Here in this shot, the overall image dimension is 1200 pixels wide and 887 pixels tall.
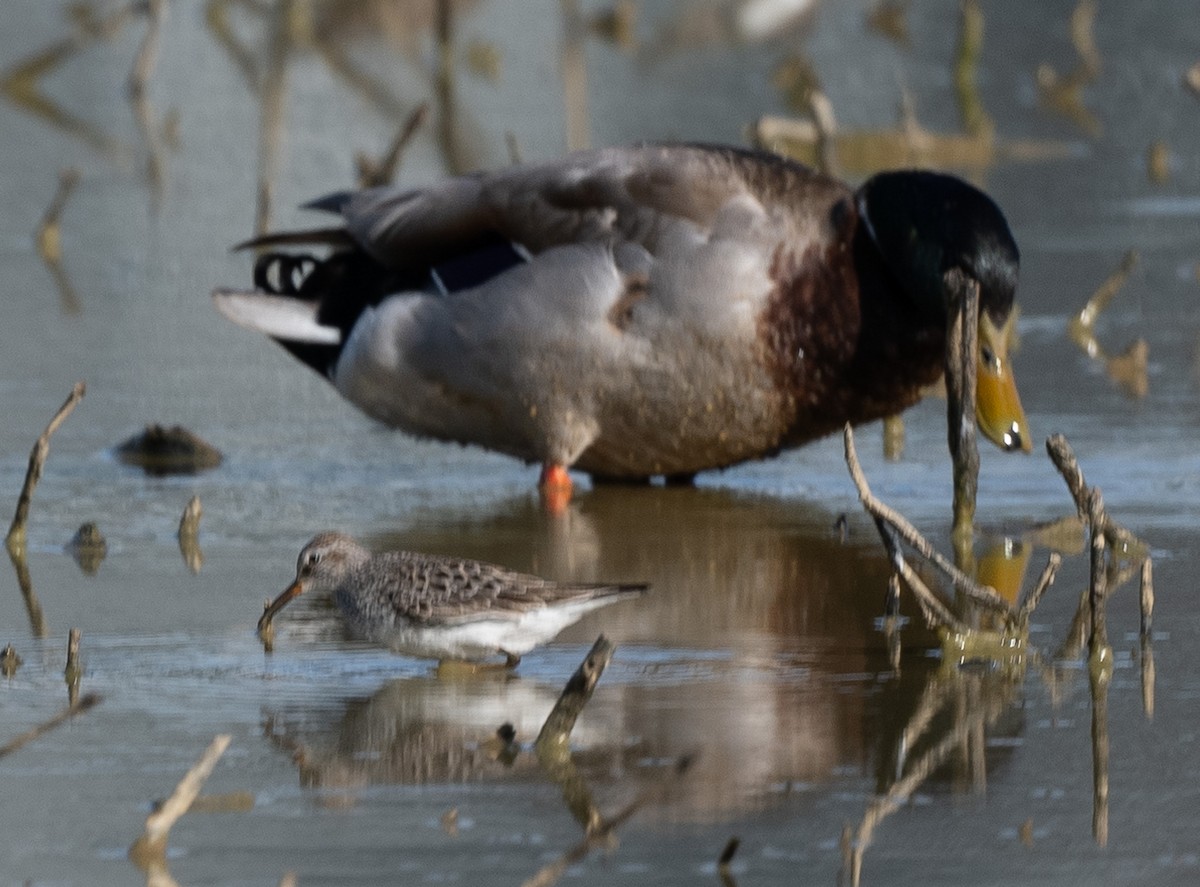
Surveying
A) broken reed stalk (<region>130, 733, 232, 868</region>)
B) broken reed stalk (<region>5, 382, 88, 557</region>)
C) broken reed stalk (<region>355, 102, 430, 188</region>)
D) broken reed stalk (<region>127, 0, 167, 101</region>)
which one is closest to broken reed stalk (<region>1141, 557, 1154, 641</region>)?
→ broken reed stalk (<region>130, 733, 232, 868</region>)

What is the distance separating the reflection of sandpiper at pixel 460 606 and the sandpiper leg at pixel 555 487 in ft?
6.19

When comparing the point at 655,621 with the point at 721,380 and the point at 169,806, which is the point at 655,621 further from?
the point at 169,806

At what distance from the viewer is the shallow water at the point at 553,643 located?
11.6 feet

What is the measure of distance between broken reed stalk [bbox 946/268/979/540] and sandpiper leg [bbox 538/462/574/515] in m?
1.11

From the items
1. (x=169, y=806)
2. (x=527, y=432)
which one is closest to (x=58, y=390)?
(x=527, y=432)

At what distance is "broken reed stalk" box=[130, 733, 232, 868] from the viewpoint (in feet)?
11.1

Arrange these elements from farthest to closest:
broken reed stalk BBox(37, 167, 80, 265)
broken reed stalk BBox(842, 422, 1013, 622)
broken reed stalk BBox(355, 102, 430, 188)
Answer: broken reed stalk BBox(37, 167, 80, 265), broken reed stalk BBox(355, 102, 430, 188), broken reed stalk BBox(842, 422, 1013, 622)

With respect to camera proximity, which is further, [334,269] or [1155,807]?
[334,269]

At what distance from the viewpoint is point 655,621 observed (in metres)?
4.96

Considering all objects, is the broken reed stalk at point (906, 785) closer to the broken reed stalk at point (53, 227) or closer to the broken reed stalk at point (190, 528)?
the broken reed stalk at point (190, 528)

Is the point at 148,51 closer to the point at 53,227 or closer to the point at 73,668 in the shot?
the point at 53,227

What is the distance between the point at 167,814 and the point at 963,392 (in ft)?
9.26

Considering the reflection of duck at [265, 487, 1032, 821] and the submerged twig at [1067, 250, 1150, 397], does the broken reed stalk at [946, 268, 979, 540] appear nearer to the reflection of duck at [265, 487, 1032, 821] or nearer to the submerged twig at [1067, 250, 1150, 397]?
the reflection of duck at [265, 487, 1032, 821]

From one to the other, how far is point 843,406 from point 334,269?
159 cm
